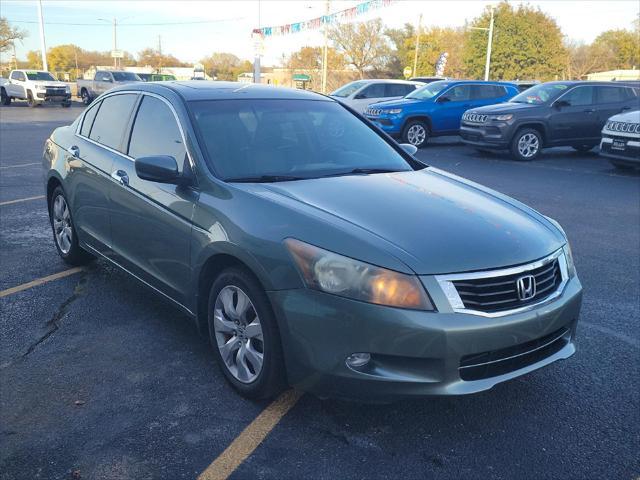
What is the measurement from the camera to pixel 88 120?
17.8ft

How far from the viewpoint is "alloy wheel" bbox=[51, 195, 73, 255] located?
5.59 m

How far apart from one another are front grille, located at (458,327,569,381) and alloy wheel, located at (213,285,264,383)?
104cm

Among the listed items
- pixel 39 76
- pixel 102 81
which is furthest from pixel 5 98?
pixel 102 81

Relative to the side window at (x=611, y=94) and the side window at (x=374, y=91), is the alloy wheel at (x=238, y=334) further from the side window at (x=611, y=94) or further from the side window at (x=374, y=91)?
the side window at (x=374, y=91)

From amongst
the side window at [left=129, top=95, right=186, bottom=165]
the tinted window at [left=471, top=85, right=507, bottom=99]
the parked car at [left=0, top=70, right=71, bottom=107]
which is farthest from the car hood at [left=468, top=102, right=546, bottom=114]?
the parked car at [left=0, top=70, right=71, bottom=107]

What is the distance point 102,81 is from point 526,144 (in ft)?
83.9

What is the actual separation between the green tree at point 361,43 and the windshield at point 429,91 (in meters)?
46.1

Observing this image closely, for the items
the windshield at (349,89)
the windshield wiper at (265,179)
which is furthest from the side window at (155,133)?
the windshield at (349,89)

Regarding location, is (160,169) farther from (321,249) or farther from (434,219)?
(434,219)

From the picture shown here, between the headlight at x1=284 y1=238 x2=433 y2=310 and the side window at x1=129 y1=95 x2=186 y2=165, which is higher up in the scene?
the side window at x1=129 y1=95 x2=186 y2=165

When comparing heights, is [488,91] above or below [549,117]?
above

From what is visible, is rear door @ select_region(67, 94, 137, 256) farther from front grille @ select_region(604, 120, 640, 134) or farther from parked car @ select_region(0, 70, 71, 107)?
parked car @ select_region(0, 70, 71, 107)

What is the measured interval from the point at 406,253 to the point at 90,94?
3558 cm

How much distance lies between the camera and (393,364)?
291cm
